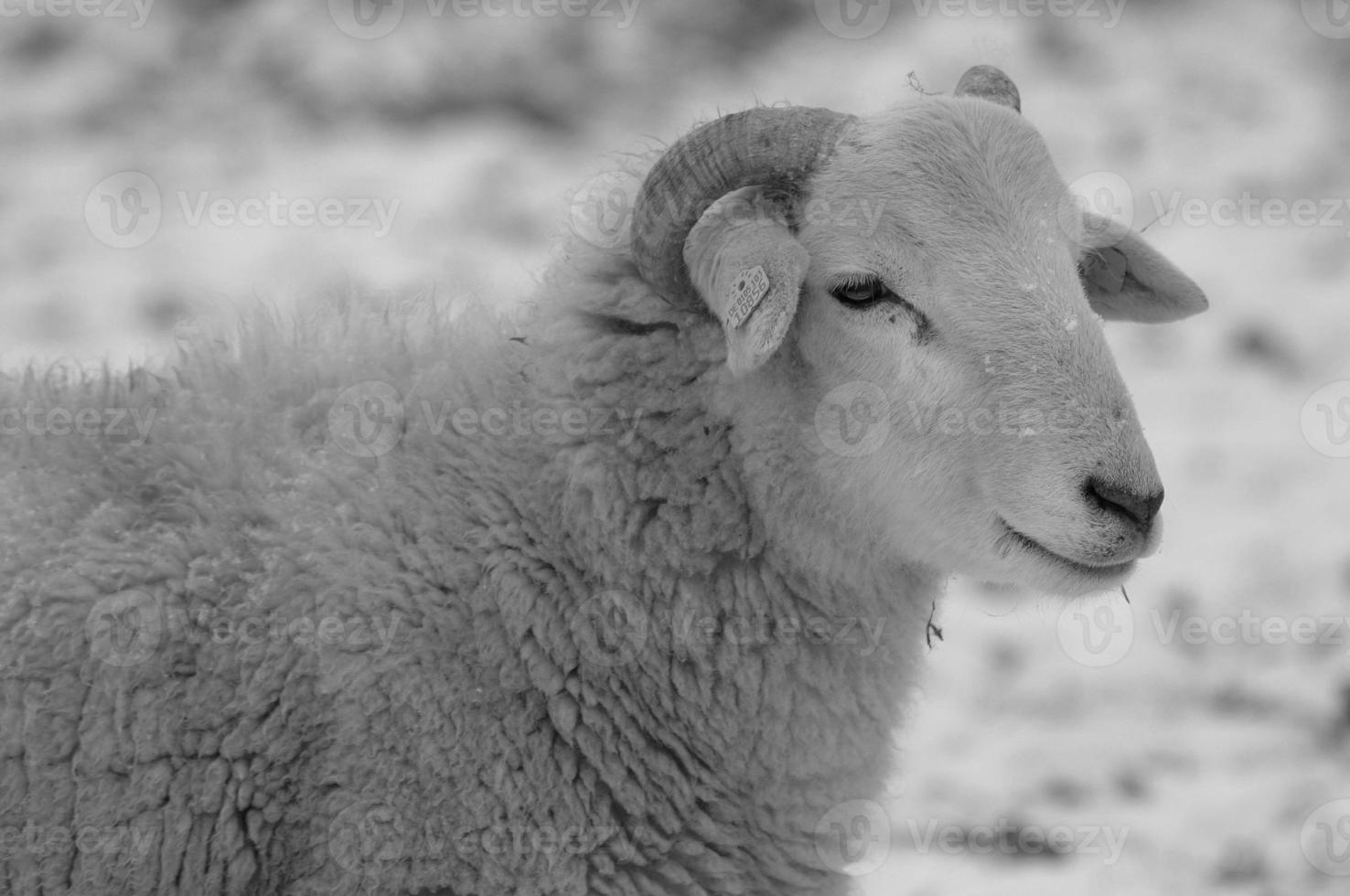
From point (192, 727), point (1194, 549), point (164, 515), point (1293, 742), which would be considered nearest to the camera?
point (192, 727)

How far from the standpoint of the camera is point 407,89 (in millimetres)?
12828

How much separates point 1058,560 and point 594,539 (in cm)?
121

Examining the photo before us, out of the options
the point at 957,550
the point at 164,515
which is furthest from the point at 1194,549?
the point at 164,515

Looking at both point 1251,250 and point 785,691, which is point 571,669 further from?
point 1251,250

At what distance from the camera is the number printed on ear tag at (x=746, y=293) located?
352cm

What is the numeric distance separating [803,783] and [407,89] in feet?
33.8

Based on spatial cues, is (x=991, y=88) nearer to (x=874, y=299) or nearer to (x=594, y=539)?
(x=874, y=299)

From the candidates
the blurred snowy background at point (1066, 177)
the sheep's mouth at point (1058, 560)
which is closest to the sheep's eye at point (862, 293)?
the sheep's mouth at point (1058, 560)

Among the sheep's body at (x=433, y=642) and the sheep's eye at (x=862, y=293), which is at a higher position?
the sheep's eye at (x=862, y=293)

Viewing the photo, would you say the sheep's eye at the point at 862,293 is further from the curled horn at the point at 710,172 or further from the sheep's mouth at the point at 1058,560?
the sheep's mouth at the point at 1058,560

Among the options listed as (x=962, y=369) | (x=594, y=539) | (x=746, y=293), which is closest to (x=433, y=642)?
(x=594, y=539)

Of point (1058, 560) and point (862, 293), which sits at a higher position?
point (862, 293)

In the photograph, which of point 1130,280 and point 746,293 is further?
point 1130,280

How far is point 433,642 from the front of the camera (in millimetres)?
3566
